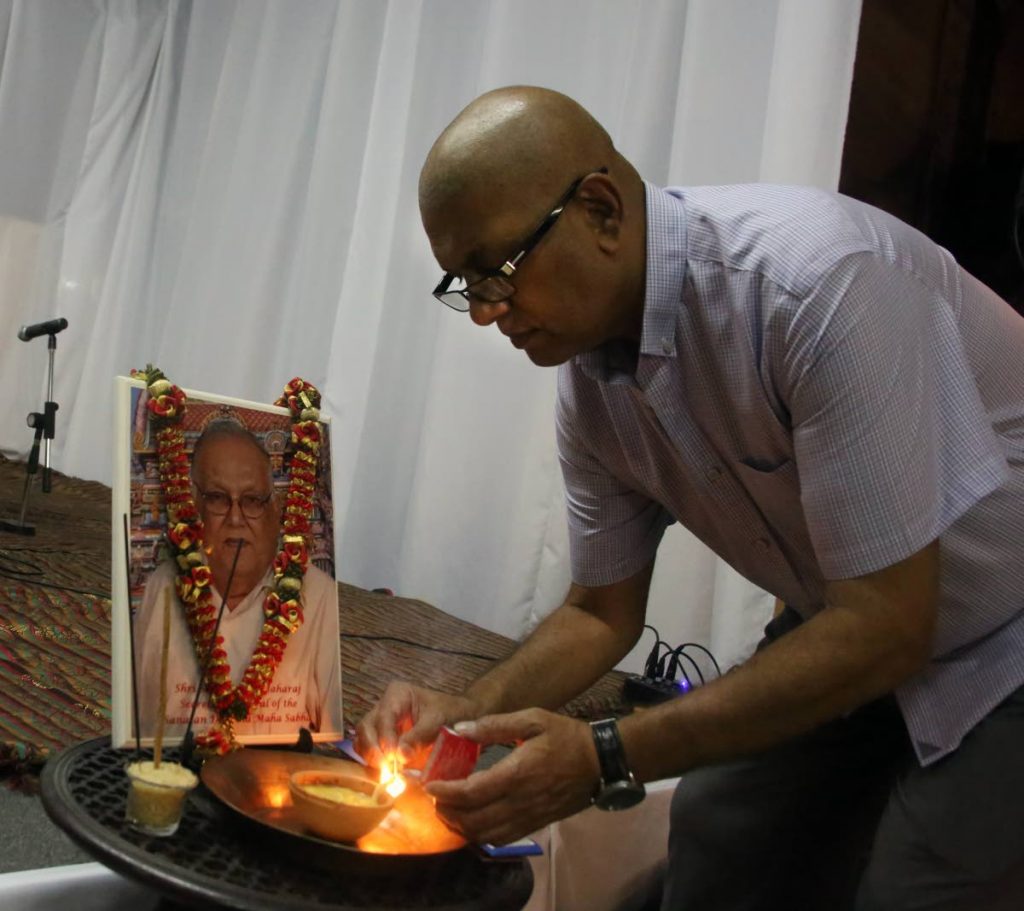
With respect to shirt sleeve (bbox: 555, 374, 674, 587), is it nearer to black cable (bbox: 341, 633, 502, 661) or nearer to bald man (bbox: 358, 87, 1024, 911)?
bald man (bbox: 358, 87, 1024, 911)

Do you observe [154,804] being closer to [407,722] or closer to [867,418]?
[407,722]

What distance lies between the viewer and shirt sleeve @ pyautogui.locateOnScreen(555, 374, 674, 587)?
1319 mm

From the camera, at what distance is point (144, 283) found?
4.85 m

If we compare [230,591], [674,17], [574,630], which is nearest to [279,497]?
[230,591]

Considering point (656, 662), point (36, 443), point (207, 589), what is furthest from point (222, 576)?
point (36, 443)

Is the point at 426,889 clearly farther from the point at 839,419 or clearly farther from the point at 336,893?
the point at 839,419

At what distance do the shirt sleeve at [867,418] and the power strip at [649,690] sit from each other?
45.0 inches

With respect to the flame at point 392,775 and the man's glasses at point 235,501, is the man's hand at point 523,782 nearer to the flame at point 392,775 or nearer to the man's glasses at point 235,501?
the flame at point 392,775

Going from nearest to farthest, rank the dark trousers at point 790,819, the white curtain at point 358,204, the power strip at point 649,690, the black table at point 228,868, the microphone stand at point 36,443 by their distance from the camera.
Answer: the black table at point 228,868
the dark trousers at point 790,819
the power strip at point 649,690
the white curtain at point 358,204
the microphone stand at point 36,443

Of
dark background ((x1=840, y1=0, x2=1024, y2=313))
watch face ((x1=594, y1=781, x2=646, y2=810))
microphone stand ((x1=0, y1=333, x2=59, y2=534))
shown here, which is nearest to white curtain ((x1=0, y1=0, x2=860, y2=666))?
dark background ((x1=840, y1=0, x2=1024, y2=313))

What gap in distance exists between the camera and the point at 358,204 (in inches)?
136

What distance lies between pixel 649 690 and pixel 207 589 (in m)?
1.23

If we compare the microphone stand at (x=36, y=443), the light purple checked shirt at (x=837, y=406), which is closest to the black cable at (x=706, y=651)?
the light purple checked shirt at (x=837, y=406)

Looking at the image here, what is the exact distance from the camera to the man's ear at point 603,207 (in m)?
1.03
